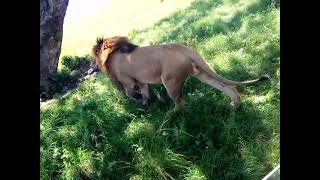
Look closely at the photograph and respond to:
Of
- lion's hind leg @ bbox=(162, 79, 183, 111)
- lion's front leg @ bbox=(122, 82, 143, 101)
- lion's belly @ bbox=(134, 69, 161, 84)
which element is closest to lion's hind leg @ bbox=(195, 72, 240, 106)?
lion's hind leg @ bbox=(162, 79, 183, 111)

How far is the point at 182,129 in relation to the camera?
5809 mm

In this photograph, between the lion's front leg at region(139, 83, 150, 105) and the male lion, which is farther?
the lion's front leg at region(139, 83, 150, 105)

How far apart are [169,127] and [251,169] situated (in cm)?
125

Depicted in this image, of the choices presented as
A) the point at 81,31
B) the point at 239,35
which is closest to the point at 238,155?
the point at 239,35

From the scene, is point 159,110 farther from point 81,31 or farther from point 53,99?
point 81,31

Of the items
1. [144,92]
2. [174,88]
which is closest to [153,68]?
[174,88]

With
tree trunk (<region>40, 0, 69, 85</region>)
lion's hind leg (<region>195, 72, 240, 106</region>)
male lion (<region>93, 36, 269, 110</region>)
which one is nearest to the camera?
male lion (<region>93, 36, 269, 110</region>)

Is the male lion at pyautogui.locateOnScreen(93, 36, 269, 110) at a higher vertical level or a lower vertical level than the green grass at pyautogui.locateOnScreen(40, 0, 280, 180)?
higher

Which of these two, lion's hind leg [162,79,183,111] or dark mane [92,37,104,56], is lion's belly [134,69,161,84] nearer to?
lion's hind leg [162,79,183,111]

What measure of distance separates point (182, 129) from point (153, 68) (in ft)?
2.80

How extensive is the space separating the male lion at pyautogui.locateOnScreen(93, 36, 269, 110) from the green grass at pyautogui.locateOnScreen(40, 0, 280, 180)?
0.20 m

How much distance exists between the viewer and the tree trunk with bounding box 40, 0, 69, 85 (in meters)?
8.48
